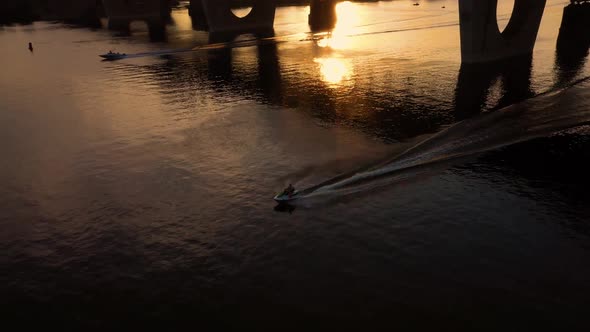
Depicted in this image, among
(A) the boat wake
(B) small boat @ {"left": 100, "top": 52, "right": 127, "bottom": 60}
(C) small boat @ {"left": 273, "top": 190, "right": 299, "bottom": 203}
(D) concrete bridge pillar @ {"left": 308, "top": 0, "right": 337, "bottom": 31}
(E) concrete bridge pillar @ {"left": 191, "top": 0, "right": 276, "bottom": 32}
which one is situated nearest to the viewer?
(C) small boat @ {"left": 273, "top": 190, "right": 299, "bottom": 203}

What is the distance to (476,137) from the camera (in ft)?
139

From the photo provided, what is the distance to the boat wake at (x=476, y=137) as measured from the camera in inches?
1347

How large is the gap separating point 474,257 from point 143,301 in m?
19.1

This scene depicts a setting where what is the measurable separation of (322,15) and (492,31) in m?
91.2

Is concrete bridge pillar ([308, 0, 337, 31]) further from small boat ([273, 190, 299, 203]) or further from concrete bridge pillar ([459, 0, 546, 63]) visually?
small boat ([273, 190, 299, 203])

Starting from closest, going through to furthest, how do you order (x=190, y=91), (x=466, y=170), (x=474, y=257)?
(x=474, y=257) → (x=466, y=170) → (x=190, y=91)

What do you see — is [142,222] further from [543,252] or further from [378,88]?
[378,88]

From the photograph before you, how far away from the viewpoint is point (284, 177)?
3581 cm

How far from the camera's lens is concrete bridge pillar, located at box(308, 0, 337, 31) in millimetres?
153250

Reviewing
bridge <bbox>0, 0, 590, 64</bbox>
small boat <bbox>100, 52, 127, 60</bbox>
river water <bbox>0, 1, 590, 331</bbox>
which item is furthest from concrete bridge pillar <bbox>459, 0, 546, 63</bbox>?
small boat <bbox>100, 52, 127, 60</bbox>

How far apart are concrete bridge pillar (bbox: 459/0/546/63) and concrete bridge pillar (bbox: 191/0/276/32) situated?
8430cm

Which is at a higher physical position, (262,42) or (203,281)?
(262,42)

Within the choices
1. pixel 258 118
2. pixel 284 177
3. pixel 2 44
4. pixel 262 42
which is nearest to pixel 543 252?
pixel 284 177

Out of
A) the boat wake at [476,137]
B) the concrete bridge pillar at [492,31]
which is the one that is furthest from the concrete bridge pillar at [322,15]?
the boat wake at [476,137]
